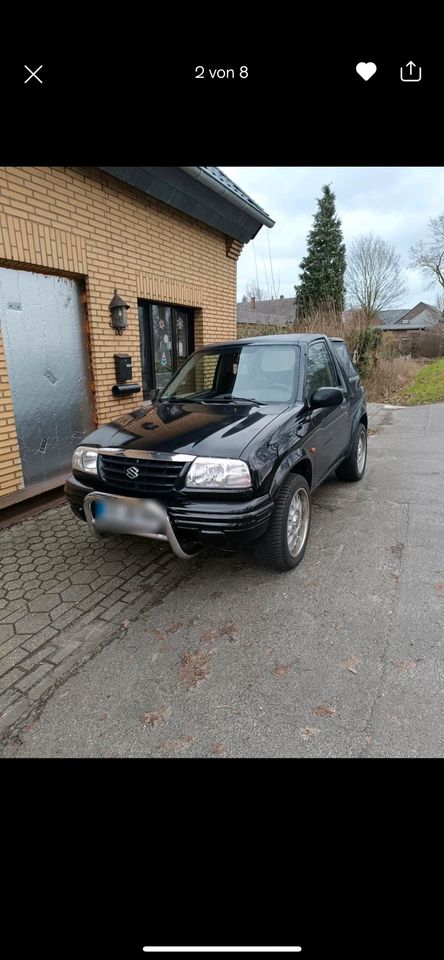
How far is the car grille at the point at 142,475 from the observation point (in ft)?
9.57

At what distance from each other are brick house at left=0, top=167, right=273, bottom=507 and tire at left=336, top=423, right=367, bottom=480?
285 cm

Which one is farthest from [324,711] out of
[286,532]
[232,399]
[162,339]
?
[162,339]

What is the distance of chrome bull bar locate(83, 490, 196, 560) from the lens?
2.89m

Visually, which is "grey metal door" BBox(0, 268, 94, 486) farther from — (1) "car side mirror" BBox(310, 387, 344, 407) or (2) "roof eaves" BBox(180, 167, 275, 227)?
(1) "car side mirror" BBox(310, 387, 344, 407)

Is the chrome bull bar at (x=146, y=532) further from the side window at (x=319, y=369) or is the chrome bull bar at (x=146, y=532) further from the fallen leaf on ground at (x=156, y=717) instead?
the side window at (x=319, y=369)

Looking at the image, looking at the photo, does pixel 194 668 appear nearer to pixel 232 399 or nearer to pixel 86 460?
pixel 86 460

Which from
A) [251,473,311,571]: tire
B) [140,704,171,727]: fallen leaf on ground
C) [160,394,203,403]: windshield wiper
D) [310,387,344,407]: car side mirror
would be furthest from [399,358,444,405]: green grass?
[140,704,171,727]: fallen leaf on ground

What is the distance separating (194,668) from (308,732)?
721mm

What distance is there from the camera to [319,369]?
4.38 meters

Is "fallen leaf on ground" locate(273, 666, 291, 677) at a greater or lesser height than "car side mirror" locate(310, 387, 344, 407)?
lesser

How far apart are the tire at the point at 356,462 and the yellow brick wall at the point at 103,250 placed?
2888mm

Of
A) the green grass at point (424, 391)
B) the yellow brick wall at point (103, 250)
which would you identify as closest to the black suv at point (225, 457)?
the yellow brick wall at point (103, 250)
